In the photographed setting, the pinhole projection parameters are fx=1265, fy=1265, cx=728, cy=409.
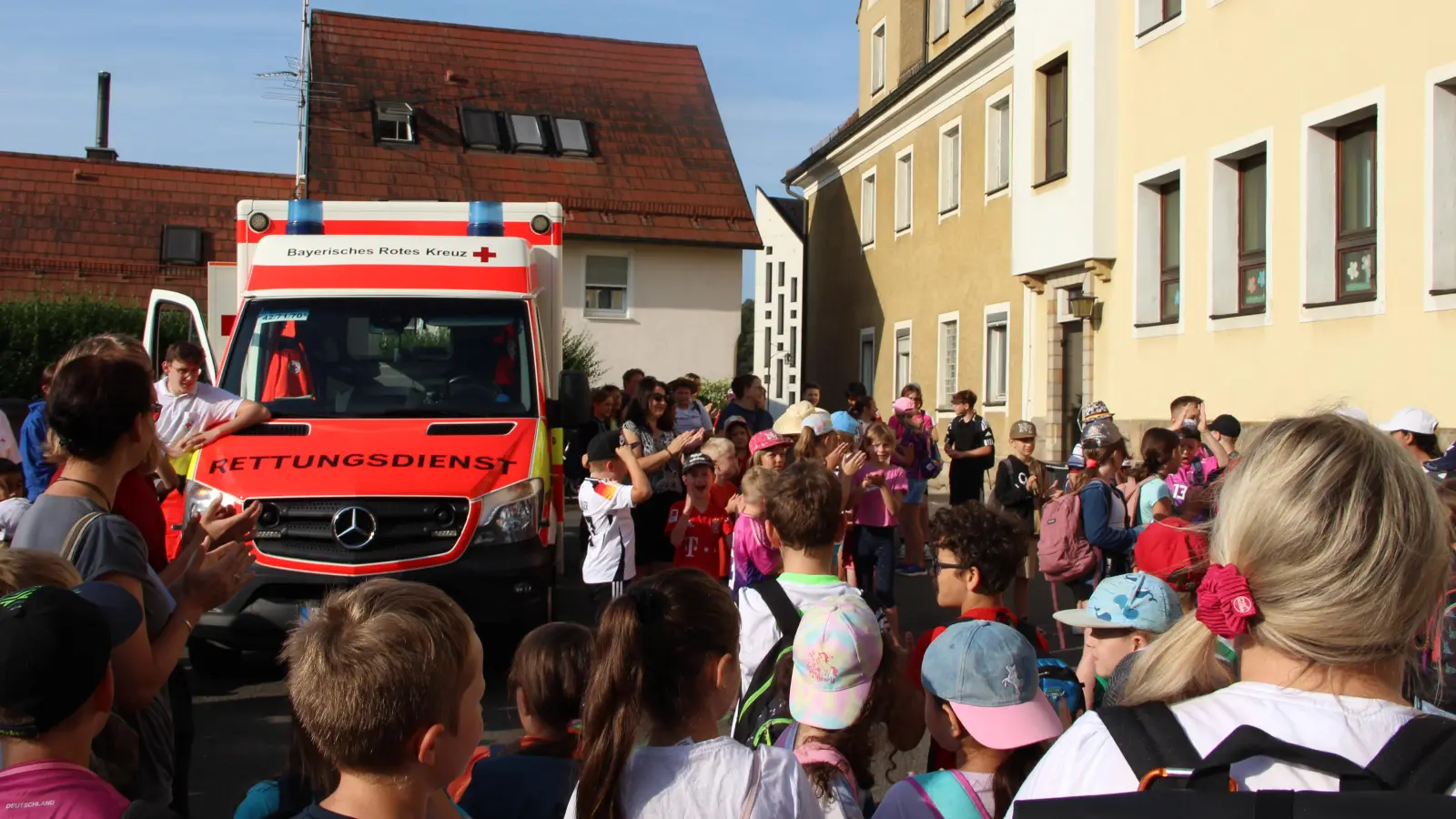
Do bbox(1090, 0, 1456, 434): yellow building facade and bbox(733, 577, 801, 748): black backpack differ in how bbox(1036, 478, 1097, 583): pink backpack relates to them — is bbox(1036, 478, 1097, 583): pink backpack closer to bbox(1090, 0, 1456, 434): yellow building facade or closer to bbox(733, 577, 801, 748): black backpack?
bbox(733, 577, 801, 748): black backpack

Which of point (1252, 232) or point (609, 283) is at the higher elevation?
point (609, 283)

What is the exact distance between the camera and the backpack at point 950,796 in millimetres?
2682

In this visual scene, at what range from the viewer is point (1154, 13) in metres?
16.7

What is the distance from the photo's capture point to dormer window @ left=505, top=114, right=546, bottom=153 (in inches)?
1164

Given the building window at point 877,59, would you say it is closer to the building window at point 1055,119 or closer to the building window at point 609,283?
the building window at point 609,283

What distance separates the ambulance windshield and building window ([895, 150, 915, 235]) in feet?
62.8

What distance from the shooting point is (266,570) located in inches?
283

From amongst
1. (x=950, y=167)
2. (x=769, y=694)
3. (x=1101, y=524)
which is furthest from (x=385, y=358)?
(x=950, y=167)

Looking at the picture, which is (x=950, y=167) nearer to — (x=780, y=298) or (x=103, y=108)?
(x=780, y=298)

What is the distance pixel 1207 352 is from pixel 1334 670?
14927 mm

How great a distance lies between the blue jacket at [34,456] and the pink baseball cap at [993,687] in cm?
572

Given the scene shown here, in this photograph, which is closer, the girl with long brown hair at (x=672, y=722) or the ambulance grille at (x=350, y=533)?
the girl with long brown hair at (x=672, y=722)

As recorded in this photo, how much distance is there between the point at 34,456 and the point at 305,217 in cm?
274

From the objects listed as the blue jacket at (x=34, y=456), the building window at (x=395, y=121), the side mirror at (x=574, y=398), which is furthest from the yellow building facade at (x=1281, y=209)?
the building window at (x=395, y=121)
